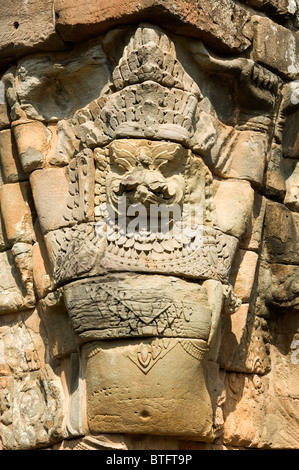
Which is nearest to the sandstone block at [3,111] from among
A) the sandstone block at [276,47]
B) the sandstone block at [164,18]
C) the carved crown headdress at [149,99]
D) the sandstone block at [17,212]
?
the sandstone block at [17,212]

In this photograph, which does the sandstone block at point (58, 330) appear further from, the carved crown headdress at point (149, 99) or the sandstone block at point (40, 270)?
the carved crown headdress at point (149, 99)

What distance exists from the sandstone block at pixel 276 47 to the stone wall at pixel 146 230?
0.04ft

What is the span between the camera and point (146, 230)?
8.45 meters

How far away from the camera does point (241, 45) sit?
9.03 m

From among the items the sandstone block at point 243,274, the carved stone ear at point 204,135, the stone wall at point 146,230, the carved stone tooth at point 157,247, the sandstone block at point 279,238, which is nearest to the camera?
the stone wall at point 146,230

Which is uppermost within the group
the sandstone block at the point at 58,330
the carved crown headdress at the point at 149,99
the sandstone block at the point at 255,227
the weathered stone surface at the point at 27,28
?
the weathered stone surface at the point at 27,28

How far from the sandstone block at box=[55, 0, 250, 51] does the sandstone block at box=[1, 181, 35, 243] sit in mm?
1093

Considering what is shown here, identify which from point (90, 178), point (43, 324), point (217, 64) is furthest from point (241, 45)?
point (43, 324)

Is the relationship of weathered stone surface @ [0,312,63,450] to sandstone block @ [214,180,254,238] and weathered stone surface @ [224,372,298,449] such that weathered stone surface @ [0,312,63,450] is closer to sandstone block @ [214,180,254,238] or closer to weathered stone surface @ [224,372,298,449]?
weathered stone surface @ [224,372,298,449]

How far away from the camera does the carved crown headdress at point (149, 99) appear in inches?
333

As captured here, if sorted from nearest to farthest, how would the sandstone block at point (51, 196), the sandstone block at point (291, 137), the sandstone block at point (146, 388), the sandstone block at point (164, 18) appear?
the sandstone block at point (146, 388) < the sandstone block at point (164, 18) < the sandstone block at point (51, 196) < the sandstone block at point (291, 137)

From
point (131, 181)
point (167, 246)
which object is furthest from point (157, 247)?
point (131, 181)

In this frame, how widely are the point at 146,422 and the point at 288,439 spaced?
146 cm

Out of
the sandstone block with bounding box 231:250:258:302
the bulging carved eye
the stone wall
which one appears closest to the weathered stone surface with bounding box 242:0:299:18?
the stone wall
